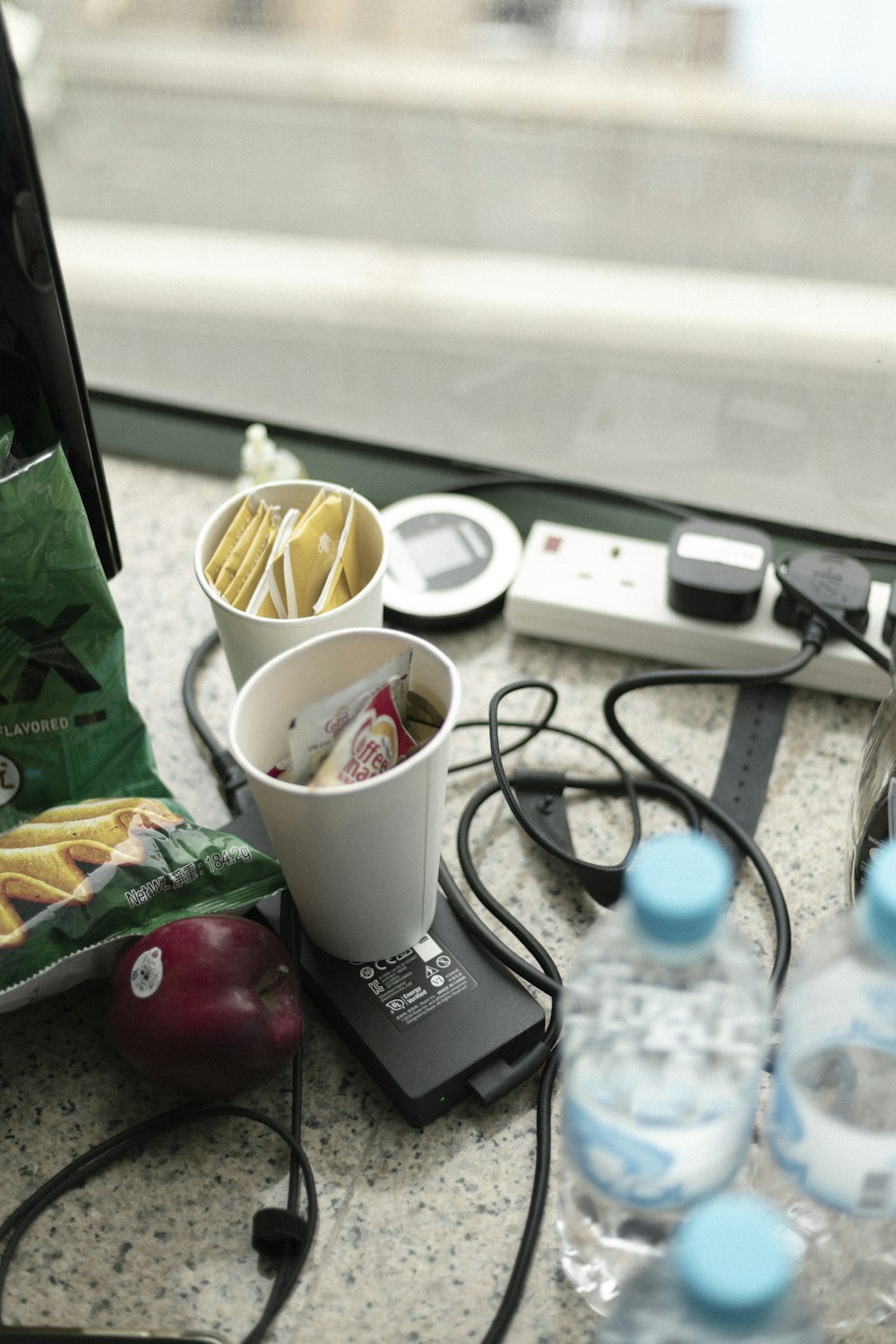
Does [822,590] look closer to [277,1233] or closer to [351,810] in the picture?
[351,810]

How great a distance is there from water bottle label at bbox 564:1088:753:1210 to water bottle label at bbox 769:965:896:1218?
0.7 inches

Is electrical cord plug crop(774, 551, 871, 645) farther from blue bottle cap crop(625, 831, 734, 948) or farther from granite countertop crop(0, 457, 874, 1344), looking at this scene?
blue bottle cap crop(625, 831, 734, 948)

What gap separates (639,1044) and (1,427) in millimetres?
445

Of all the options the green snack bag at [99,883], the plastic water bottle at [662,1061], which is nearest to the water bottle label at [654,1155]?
the plastic water bottle at [662,1061]

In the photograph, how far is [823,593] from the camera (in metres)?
0.75

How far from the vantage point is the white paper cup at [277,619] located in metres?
0.57

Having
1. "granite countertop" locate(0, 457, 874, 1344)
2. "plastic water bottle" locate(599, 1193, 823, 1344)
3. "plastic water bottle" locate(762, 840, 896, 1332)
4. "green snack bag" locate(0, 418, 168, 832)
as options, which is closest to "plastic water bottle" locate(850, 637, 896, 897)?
"granite countertop" locate(0, 457, 874, 1344)

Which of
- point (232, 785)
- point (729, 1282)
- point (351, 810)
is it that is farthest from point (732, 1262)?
point (232, 785)

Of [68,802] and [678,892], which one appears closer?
[678,892]

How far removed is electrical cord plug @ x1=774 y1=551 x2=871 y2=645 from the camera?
0.74 meters

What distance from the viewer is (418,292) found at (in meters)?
0.86

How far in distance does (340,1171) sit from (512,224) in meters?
0.61

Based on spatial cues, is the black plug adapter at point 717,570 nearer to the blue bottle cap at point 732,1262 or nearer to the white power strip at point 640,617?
the white power strip at point 640,617

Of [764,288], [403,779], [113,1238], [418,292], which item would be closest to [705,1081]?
[403,779]
